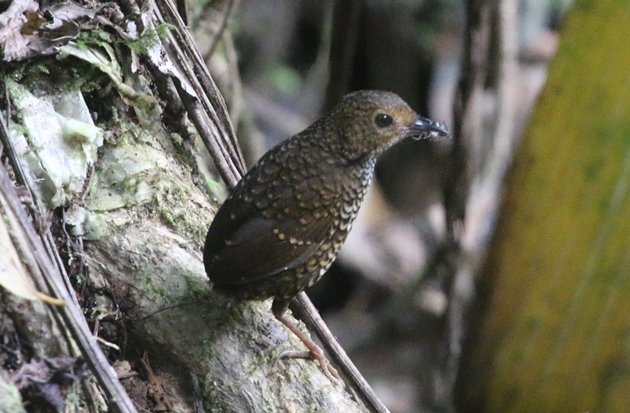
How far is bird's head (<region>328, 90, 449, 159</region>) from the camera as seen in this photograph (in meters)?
2.57

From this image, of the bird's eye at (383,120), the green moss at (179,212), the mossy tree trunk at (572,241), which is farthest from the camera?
the mossy tree trunk at (572,241)

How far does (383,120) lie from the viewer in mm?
2572

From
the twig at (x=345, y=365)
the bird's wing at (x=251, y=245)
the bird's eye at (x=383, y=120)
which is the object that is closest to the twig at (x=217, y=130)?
the twig at (x=345, y=365)

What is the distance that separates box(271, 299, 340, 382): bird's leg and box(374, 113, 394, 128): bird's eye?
0.54 meters

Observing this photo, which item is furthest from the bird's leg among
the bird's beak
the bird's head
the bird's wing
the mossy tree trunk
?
the mossy tree trunk

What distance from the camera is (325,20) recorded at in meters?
6.77

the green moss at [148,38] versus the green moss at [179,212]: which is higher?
the green moss at [148,38]

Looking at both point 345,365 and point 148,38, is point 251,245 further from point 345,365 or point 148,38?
point 148,38

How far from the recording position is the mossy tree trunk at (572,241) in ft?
12.1

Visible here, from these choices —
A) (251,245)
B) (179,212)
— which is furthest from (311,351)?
(179,212)

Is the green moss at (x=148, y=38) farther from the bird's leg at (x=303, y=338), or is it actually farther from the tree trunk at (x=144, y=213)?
the bird's leg at (x=303, y=338)

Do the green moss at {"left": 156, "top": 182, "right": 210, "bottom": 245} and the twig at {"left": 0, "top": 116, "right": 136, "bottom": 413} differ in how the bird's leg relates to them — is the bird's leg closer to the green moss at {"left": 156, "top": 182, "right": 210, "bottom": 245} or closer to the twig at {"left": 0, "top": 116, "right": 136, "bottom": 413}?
the green moss at {"left": 156, "top": 182, "right": 210, "bottom": 245}

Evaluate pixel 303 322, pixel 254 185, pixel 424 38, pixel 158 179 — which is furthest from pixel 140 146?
pixel 424 38

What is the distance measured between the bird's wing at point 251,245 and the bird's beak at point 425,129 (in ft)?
1.25
